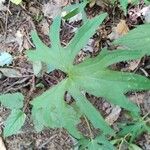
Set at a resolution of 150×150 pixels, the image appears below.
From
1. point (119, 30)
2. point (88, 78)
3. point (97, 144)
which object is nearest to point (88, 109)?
point (88, 78)

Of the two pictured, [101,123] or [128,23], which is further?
[128,23]

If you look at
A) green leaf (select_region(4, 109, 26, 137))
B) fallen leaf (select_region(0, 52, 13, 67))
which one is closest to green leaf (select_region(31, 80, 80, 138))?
green leaf (select_region(4, 109, 26, 137))

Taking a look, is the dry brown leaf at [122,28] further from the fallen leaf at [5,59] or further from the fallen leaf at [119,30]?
the fallen leaf at [5,59]

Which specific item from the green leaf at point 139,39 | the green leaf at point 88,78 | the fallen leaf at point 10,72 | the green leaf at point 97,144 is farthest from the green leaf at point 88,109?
the fallen leaf at point 10,72

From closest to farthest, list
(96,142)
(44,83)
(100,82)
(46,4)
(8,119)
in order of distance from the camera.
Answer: (100,82)
(96,142)
(8,119)
(44,83)
(46,4)

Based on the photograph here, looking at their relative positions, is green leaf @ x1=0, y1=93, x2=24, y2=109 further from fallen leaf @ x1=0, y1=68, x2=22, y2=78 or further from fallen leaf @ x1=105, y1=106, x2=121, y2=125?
fallen leaf @ x1=105, y1=106, x2=121, y2=125

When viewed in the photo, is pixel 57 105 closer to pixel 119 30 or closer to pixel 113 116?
pixel 113 116

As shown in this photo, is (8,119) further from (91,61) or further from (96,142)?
(91,61)

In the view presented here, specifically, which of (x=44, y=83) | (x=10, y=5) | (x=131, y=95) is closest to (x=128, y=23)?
(x=131, y=95)
